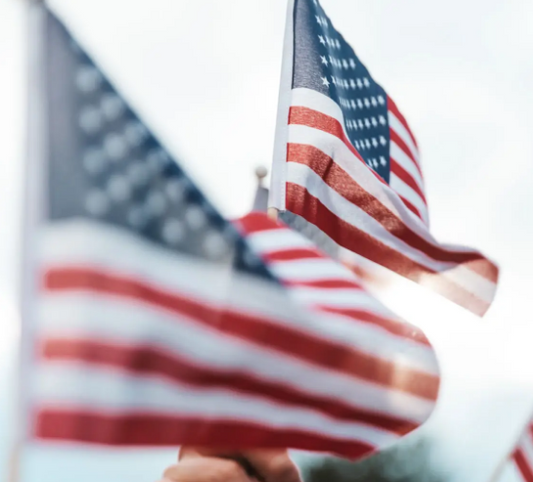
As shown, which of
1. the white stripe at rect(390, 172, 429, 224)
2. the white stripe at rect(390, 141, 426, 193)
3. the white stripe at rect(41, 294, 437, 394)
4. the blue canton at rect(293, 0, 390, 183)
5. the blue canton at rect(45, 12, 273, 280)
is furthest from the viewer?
the white stripe at rect(390, 141, 426, 193)

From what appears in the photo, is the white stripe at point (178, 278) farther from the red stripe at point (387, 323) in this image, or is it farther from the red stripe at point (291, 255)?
the red stripe at point (291, 255)

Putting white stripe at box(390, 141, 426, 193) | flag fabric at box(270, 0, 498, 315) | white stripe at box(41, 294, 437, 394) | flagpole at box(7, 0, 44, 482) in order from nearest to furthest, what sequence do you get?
flagpole at box(7, 0, 44, 482) < white stripe at box(41, 294, 437, 394) < flag fabric at box(270, 0, 498, 315) < white stripe at box(390, 141, 426, 193)

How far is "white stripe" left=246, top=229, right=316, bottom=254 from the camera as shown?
10.8 ft

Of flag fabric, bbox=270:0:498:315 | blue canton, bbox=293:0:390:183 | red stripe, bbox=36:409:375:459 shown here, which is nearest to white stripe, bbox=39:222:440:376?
red stripe, bbox=36:409:375:459

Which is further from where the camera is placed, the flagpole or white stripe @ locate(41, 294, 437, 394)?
white stripe @ locate(41, 294, 437, 394)

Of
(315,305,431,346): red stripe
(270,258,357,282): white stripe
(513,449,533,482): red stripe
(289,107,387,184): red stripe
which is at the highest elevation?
(289,107,387,184): red stripe

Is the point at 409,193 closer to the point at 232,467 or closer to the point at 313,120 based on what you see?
the point at 313,120

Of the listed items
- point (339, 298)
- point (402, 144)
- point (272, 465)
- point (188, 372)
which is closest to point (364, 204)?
point (402, 144)

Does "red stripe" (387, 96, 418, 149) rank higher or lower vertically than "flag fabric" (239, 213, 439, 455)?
higher

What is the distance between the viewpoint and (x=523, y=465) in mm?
4969

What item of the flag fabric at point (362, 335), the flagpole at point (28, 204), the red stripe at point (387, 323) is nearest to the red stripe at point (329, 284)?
the flag fabric at point (362, 335)

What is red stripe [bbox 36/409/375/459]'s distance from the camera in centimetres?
235

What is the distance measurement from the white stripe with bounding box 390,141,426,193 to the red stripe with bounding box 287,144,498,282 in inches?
38.9

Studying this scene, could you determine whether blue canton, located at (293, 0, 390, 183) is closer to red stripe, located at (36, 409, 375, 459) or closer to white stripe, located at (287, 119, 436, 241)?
white stripe, located at (287, 119, 436, 241)
